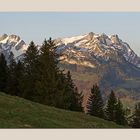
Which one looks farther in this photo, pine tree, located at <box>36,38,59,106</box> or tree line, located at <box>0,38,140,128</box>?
tree line, located at <box>0,38,140,128</box>

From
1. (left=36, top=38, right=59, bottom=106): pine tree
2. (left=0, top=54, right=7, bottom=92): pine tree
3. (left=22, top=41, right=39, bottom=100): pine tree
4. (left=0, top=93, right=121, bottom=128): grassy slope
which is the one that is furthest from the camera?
(left=0, top=54, right=7, bottom=92): pine tree

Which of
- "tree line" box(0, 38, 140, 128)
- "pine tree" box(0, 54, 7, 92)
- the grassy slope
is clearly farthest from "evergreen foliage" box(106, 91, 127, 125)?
the grassy slope

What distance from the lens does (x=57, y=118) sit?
42562mm

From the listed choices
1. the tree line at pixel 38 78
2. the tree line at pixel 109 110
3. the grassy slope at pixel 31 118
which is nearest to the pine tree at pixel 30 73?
the tree line at pixel 38 78

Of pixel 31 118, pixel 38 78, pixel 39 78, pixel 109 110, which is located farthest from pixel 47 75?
pixel 109 110

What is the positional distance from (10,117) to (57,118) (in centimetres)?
681

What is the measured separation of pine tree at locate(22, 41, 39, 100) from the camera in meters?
77.9

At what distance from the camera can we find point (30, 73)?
79.7m

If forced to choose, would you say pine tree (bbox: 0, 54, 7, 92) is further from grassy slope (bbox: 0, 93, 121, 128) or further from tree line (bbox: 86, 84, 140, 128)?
grassy slope (bbox: 0, 93, 121, 128)

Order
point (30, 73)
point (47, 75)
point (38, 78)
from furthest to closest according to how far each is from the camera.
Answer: point (30, 73) → point (38, 78) → point (47, 75)

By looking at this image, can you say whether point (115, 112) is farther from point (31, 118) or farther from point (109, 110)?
point (31, 118)

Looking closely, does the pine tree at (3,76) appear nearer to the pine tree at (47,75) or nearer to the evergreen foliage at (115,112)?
the pine tree at (47,75)

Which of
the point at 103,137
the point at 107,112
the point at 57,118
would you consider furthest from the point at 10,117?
the point at 107,112

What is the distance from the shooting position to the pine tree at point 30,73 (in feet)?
256
